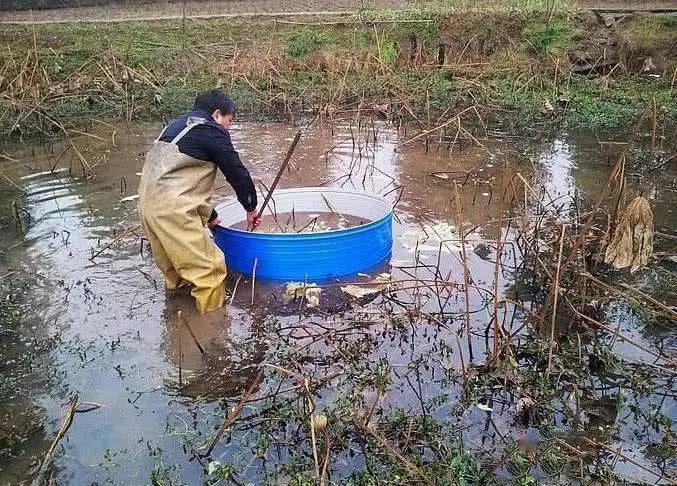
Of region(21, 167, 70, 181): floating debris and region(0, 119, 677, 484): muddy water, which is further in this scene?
region(21, 167, 70, 181): floating debris

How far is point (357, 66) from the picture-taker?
12773 mm

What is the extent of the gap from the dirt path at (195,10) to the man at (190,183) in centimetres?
1377

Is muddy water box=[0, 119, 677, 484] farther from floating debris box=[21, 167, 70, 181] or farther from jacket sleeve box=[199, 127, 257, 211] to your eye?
jacket sleeve box=[199, 127, 257, 211]

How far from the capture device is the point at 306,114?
11.7 metres

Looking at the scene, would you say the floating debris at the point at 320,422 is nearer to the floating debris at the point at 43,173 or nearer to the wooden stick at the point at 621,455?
the wooden stick at the point at 621,455

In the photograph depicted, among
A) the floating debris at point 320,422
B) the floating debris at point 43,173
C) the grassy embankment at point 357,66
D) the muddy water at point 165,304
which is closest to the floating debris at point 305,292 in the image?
the muddy water at point 165,304

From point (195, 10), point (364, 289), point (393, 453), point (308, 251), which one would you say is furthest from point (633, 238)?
point (195, 10)

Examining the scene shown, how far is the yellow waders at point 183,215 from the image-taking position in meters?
5.00

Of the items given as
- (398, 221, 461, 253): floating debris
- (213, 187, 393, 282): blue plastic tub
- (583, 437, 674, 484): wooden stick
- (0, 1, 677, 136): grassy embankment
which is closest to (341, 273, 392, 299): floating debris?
(213, 187, 393, 282): blue plastic tub

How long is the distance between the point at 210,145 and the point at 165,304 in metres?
1.35

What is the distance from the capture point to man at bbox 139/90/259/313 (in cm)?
497

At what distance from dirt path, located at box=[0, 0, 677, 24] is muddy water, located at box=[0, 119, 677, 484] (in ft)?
32.0

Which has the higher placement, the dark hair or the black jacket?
the dark hair

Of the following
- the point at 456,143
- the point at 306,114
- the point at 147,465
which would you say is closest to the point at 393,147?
the point at 456,143
